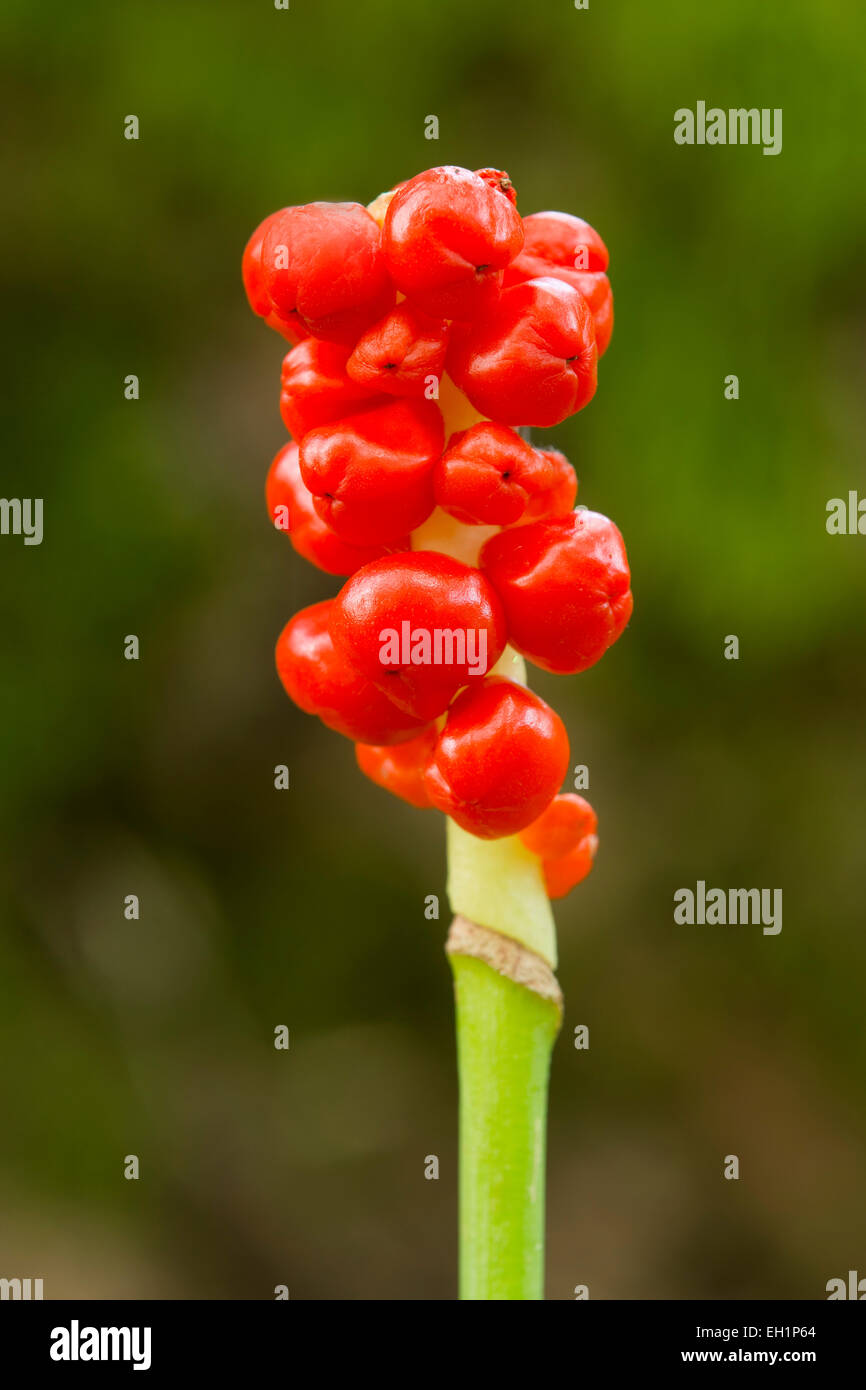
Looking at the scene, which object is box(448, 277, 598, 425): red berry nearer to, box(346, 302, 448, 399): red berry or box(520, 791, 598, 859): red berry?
box(346, 302, 448, 399): red berry

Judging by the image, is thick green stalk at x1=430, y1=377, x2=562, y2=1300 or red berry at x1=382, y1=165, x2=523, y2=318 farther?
thick green stalk at x1=430, y1=377, x2=562, y2=1300

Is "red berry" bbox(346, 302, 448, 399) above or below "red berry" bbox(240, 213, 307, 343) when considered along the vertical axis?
below

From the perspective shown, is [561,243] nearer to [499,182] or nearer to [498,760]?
[499,182]

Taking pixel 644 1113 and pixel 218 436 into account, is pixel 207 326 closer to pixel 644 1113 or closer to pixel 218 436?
pixel 218 436

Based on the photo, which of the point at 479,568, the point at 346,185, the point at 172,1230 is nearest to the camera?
the point at 479,568

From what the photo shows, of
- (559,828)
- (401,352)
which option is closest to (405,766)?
(559,828)

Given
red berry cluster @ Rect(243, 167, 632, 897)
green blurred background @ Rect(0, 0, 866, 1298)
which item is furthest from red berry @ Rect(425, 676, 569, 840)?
green blurred background @ Rect(0, 0, 866, 1298)

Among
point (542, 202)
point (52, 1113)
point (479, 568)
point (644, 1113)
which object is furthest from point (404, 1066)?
point (479, 568)

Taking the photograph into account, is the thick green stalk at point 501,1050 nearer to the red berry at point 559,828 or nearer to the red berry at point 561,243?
the red berry at point 559,828
